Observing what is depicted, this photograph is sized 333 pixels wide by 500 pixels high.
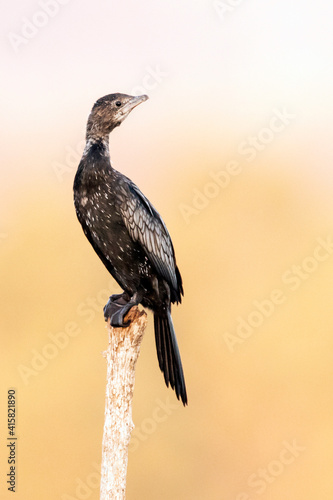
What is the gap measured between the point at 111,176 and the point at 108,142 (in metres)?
0.26

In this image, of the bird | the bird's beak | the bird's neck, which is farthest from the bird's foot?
the bird's beak

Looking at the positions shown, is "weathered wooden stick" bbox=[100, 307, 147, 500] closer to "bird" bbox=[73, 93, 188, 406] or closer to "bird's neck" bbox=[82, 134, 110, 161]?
"bird" bbox=[73, 93, 188, 406]

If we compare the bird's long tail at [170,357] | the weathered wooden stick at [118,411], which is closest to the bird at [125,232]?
the bird's long tail at [170,357]

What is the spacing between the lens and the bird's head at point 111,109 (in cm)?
392

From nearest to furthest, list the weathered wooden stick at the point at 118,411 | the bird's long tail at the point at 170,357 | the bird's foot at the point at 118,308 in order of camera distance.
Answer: the weathered wooden stick at the point at 118,411, the bird's foot at the point at 118,308, the bird's long tail at the point at 170,357

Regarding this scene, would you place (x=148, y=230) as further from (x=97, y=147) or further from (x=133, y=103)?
(x=133, y=103)

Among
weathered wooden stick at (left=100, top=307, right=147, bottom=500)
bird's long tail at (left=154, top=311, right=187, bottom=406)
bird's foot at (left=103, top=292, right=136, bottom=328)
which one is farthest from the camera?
bird's long tail at (left=154, top=311, right=187, bottom=406)

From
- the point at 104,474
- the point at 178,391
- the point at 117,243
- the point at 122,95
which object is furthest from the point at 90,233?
the point at 104,474

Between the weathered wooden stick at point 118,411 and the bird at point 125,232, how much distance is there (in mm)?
128

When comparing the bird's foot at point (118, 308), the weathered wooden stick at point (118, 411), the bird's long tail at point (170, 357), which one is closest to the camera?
the weathered wooden stick at point (118, 411)

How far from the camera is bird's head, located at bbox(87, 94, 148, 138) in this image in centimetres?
392

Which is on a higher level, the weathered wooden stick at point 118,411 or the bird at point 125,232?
the bird at point 125,232

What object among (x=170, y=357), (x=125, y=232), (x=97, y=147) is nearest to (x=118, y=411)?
(x=170, y=357)

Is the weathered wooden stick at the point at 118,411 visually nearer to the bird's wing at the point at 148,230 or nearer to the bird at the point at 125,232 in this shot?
the bird at the point at 125,232
